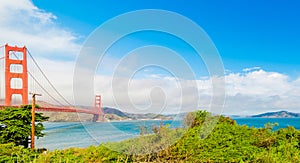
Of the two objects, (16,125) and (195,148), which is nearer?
(195,148)

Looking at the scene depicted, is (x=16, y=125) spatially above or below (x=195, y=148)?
above

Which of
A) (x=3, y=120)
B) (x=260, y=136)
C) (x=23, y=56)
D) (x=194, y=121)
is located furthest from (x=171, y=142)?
(x=23, y=56)

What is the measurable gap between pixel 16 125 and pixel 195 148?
460cm

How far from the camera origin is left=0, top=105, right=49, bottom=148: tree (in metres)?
6.97

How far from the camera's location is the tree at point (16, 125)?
22.9 ft

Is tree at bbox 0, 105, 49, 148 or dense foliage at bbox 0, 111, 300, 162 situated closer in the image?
dense foliage at bbox 0, 111, 300, 162

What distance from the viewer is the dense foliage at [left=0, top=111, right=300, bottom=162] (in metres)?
5.05

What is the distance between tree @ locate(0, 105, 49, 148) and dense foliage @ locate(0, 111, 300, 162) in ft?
5.46

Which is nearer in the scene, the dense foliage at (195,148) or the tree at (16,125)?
the dense foliage at (195,148)

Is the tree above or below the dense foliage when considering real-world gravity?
above

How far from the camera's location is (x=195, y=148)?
5402 millimetres

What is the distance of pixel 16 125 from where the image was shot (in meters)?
7.21

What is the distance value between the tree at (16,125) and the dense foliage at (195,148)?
1665mm

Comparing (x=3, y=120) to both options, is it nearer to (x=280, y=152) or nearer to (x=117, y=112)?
(x=117, y=112)
